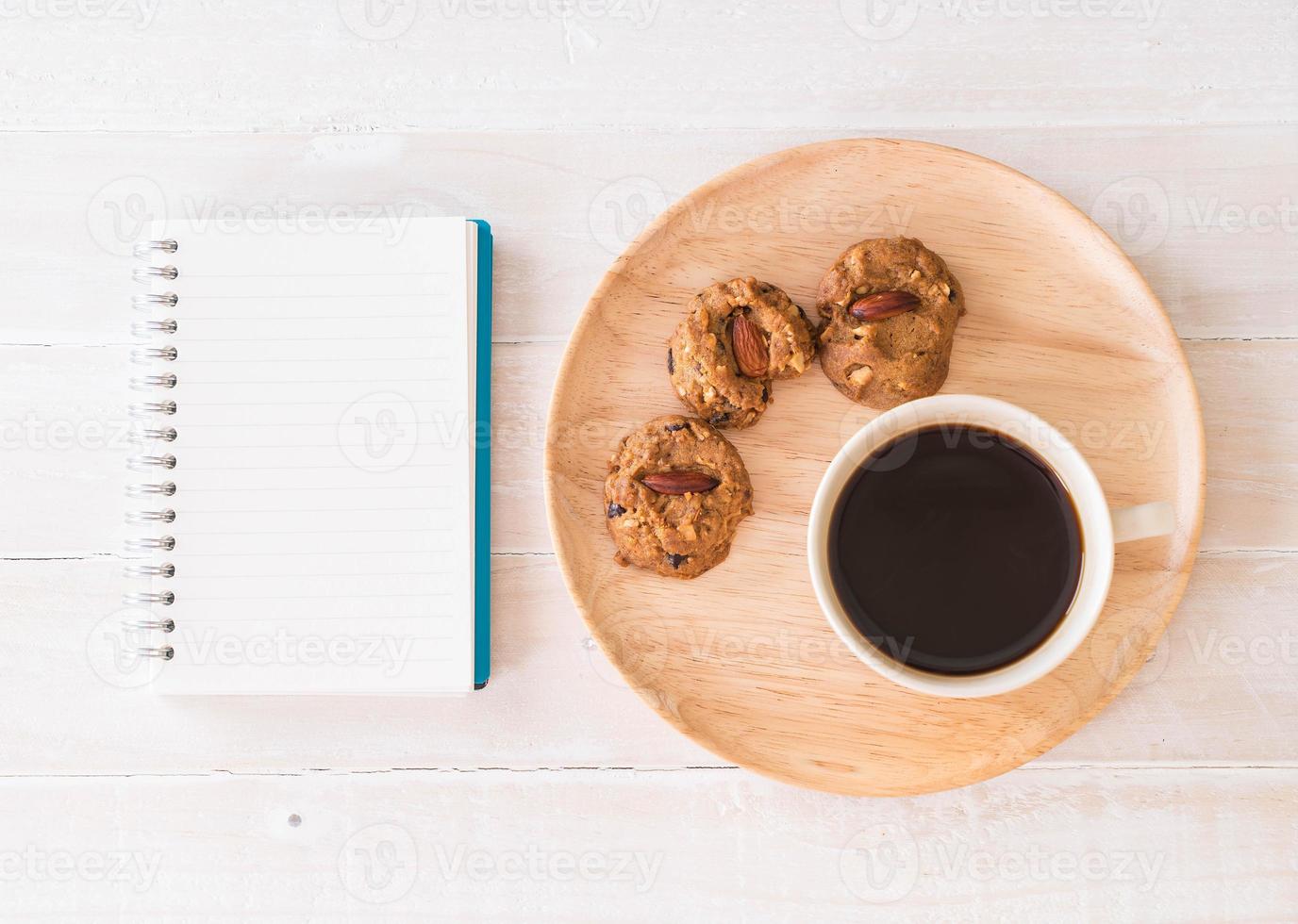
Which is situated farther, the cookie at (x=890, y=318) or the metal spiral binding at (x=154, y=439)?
the metal spiral binding at (x=154, y=439)

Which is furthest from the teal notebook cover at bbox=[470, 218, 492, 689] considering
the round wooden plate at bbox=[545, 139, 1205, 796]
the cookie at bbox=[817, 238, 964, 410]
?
the cookie at bbox=[817, 238, 964, 410]

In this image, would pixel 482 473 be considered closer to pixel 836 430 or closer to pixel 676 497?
pixel 676 497

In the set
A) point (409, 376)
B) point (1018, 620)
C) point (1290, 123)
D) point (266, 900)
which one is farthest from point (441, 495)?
point (1290, 123)

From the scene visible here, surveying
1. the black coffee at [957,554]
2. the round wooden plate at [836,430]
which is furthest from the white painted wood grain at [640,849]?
the black coffee at [957,554]

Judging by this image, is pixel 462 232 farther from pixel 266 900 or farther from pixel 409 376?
pixel 266 900

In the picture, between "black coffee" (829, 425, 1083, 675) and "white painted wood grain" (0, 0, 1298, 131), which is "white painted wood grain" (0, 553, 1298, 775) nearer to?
"black coffee" (829, 425, 1083, 675)

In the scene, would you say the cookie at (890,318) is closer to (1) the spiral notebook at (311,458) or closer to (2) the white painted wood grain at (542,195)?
(2) the white painted wood grain at (542,195)

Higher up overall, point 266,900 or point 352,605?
point 352,605
